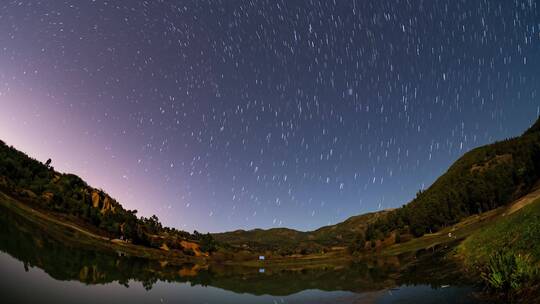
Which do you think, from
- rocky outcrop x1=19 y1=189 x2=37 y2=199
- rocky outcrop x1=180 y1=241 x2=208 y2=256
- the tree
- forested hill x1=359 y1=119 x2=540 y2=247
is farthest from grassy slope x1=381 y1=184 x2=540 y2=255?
rocky outcrop x1=19 y1=189 x2=37 y2=199

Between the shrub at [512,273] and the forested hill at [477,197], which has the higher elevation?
the forested hill at [477,197]

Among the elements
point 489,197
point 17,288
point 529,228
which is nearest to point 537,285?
point 529,228

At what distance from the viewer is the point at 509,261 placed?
18.2 m

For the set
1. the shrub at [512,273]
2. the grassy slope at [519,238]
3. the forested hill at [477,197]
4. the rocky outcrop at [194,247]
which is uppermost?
the forested hill at [477,197]

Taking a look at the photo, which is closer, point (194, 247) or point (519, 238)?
point (519, 238)

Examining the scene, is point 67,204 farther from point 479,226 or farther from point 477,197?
point 477,197

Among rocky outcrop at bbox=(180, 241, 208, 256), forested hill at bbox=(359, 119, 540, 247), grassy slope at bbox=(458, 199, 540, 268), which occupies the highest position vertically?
forested hill at bbox=(359, 119, 540, 247)

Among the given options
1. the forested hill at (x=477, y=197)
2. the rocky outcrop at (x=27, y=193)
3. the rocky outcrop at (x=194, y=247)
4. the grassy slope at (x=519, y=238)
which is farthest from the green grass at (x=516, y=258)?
the rocky outcrop at (x=27, y=193)

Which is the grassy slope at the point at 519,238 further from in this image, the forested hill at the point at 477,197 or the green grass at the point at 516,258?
the forested hill at the point at 477,197

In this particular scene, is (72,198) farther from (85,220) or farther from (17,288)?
(17,288)

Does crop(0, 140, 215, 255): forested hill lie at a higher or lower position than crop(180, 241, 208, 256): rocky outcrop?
higher

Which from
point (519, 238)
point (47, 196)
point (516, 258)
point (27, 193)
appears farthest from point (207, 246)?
point (516, 258)

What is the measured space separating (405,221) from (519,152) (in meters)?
69.2

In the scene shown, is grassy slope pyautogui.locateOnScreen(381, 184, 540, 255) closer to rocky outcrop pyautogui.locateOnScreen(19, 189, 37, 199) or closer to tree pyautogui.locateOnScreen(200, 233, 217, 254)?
tree pyautogui.locateOnScreen(200, 233, 217, 254)
